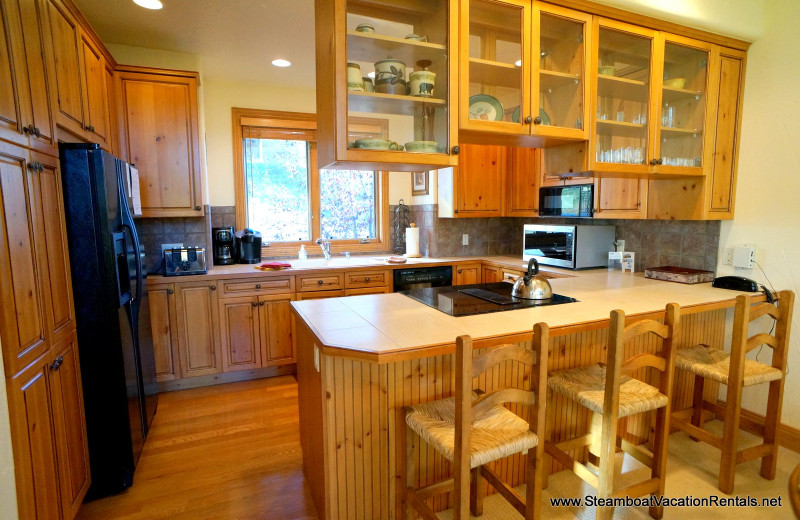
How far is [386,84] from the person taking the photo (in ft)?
5.78

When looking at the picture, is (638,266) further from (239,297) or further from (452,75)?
(239,297)

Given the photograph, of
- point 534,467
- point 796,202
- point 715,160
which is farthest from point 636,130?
point 534,467

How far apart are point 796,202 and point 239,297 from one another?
3665mm

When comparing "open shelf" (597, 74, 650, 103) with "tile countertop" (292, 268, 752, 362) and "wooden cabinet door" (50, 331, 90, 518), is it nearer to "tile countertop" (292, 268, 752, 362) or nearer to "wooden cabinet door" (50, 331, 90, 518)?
"tile countertop" (292, 268, 752, 362)

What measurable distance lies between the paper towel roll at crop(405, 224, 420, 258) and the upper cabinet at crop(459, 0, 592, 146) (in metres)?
2.15

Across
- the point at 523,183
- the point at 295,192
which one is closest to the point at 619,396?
the point at 523,183

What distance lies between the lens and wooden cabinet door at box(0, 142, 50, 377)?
1.32 m

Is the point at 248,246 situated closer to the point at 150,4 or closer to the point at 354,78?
the point at 150,4

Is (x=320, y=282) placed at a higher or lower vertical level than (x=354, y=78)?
lower

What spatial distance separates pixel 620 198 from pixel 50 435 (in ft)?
11.0

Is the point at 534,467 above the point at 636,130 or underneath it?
underneath

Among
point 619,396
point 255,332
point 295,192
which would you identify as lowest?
point 255,332

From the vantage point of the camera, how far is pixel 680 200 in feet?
8.48

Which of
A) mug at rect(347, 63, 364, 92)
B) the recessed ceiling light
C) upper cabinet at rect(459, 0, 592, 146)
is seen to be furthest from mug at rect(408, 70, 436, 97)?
the recessed ceiling light
